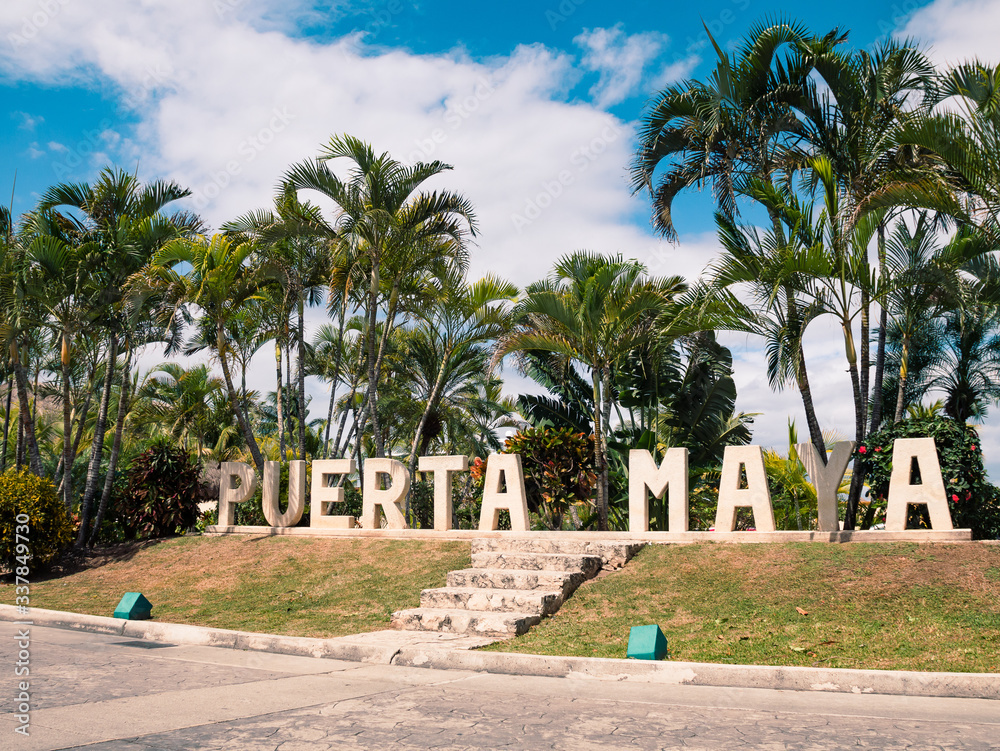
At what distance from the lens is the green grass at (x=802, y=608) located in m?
7.67

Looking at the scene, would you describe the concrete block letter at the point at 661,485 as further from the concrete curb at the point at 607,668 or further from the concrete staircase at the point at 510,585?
the concrete curb at the point at 607,668

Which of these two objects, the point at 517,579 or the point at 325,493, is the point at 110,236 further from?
the point at 517,579

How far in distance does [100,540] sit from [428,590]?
494 inches

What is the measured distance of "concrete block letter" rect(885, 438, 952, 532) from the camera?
1095 centimetres

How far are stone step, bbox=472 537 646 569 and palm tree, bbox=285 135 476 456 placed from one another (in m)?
6.26

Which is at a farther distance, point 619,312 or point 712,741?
point 619,312

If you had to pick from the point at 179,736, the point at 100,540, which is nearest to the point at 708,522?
the point at 100,540

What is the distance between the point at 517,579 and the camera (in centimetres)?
1104

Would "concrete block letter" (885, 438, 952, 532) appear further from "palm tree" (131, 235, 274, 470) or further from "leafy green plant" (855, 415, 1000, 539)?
"palm tree" (131, 235, 274, 470)

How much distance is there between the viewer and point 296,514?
17250mm

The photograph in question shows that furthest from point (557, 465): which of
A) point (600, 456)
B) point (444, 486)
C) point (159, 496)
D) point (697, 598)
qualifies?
point (159, 496)

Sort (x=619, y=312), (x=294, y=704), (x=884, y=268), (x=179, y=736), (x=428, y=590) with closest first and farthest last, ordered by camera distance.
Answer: (x=179, y=736)
(x=294, y=704)
(x=428, y=590)
(x=884, y=268)
(x=619, y=312)

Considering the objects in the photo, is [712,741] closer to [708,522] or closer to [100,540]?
[708,522]

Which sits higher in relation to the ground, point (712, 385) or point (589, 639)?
point (712, 385)
